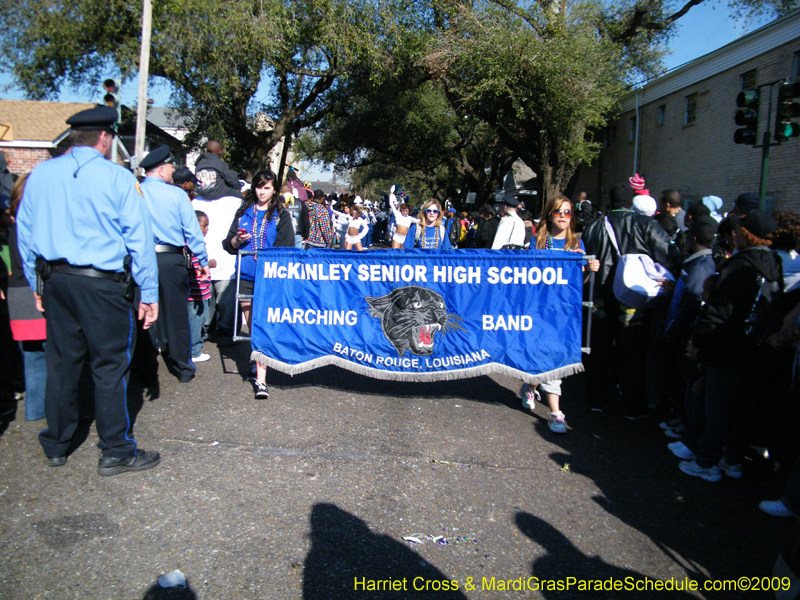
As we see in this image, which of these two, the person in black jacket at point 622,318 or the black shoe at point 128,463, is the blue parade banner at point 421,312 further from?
the black shoe at point 128,463

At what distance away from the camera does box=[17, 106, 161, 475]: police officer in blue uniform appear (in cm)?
359

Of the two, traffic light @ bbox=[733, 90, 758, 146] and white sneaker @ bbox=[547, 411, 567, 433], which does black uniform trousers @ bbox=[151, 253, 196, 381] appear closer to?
white sneaker @ bbox=[547, 411, 567, 433]

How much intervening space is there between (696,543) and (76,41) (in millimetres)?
19108

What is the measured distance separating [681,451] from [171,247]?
4.54m

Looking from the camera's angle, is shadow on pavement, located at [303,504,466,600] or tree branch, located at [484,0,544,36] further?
tree branch, located at [484,0,544,36]

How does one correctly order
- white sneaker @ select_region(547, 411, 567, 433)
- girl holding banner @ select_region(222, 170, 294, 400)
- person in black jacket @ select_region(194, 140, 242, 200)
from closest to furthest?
white sneaker @ select_region(547, 411, 567, 433) < girl holding banner @ select_region(222, 170, 294, 400) < person in black jacket @ select_region(194, 140, 242, 200)

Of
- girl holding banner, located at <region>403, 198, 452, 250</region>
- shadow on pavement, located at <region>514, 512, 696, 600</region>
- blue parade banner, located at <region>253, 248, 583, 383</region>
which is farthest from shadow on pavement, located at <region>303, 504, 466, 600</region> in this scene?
girl holding banner, located at <region>403, 198, 452, 250</region>

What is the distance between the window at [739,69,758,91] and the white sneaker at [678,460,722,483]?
1740cm

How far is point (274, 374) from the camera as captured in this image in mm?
6188

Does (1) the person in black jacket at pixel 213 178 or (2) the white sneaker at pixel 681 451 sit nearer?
(2) the white sneaker at pixel 681 451

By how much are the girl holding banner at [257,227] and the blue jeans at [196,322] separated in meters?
0.85

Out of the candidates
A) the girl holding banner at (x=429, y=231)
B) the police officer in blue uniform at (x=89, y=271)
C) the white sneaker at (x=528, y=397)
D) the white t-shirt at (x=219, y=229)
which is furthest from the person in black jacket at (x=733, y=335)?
the white t-shirt at (x=219, y=229)

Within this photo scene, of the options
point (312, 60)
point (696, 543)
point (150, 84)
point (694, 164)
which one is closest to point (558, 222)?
point (696, 543)

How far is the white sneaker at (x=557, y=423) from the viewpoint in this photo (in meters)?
4.86
